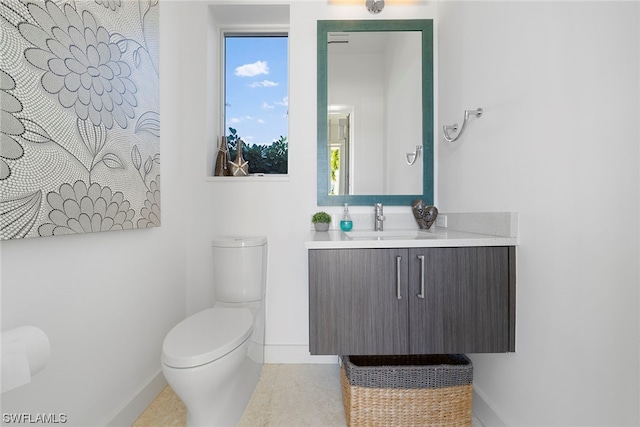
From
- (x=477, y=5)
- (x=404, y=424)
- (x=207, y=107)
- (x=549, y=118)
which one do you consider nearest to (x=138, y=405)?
(x=404, y=424)

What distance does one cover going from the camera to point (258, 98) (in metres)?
2.27

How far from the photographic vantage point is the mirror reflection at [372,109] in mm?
2008

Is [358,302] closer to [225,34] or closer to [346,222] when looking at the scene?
[346,222]

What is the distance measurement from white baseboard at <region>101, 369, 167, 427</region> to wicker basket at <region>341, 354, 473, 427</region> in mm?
1012

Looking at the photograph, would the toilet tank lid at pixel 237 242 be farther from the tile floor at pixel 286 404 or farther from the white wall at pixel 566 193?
the white wall at pixel 566 193

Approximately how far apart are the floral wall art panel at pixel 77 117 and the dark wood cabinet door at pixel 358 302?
0.87m

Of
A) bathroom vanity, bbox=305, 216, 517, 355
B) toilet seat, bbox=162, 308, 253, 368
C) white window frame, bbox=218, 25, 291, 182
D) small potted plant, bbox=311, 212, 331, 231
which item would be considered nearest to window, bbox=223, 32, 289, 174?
white window frame, bbox=218, 25, 291, 182

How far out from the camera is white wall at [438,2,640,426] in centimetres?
82

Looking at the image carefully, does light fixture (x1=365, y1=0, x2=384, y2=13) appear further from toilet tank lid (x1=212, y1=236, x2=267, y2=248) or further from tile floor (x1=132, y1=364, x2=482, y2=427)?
tile floor (x1=132, y1=364, x2=482, y2=427)

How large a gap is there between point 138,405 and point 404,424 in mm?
1256

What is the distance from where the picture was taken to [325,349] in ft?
4.13

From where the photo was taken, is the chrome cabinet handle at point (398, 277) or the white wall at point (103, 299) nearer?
the white wall at point (103, 299)

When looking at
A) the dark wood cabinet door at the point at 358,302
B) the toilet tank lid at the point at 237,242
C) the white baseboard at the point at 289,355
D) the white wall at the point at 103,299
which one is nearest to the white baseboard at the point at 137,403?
the white wall at the point at 103,299

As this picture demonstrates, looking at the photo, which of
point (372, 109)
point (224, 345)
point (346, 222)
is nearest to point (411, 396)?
point (224, 345)
